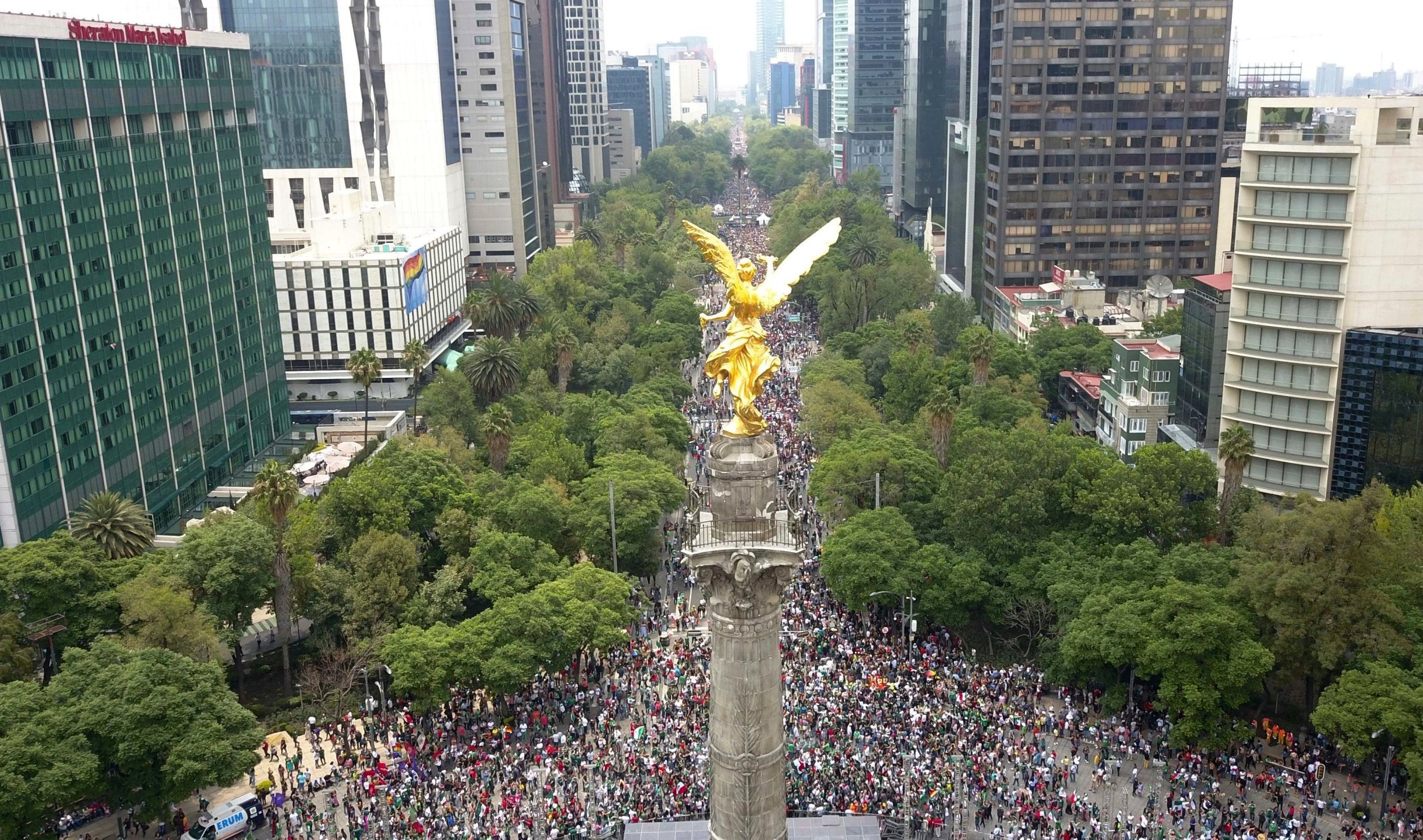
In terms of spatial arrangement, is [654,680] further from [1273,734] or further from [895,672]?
[1273,734]

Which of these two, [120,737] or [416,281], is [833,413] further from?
[120,737]

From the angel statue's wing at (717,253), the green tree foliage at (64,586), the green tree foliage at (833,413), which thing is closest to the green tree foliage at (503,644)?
the green tree foliage at (64,586)

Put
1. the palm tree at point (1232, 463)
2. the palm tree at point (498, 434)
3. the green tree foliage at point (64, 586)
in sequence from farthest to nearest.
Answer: the palm tree at point (498, 434)
the palm tree at point (1232, 463)
the green tree foliage at point (64, 586)

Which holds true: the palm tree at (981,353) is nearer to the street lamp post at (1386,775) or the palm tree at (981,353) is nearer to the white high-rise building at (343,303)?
the street lamp post at (1386,775)

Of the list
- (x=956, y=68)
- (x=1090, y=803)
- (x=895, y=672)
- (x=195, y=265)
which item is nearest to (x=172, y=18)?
(x=195, y=265)

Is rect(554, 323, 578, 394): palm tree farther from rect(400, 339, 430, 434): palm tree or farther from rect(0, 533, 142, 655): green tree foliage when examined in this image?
rect(0, 533, 142, 655): green tree foliage

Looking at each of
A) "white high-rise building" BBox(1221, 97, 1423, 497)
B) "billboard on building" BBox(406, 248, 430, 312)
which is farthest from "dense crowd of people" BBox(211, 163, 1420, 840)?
"billboard on building" BBox(406, 248, 430, 312)
